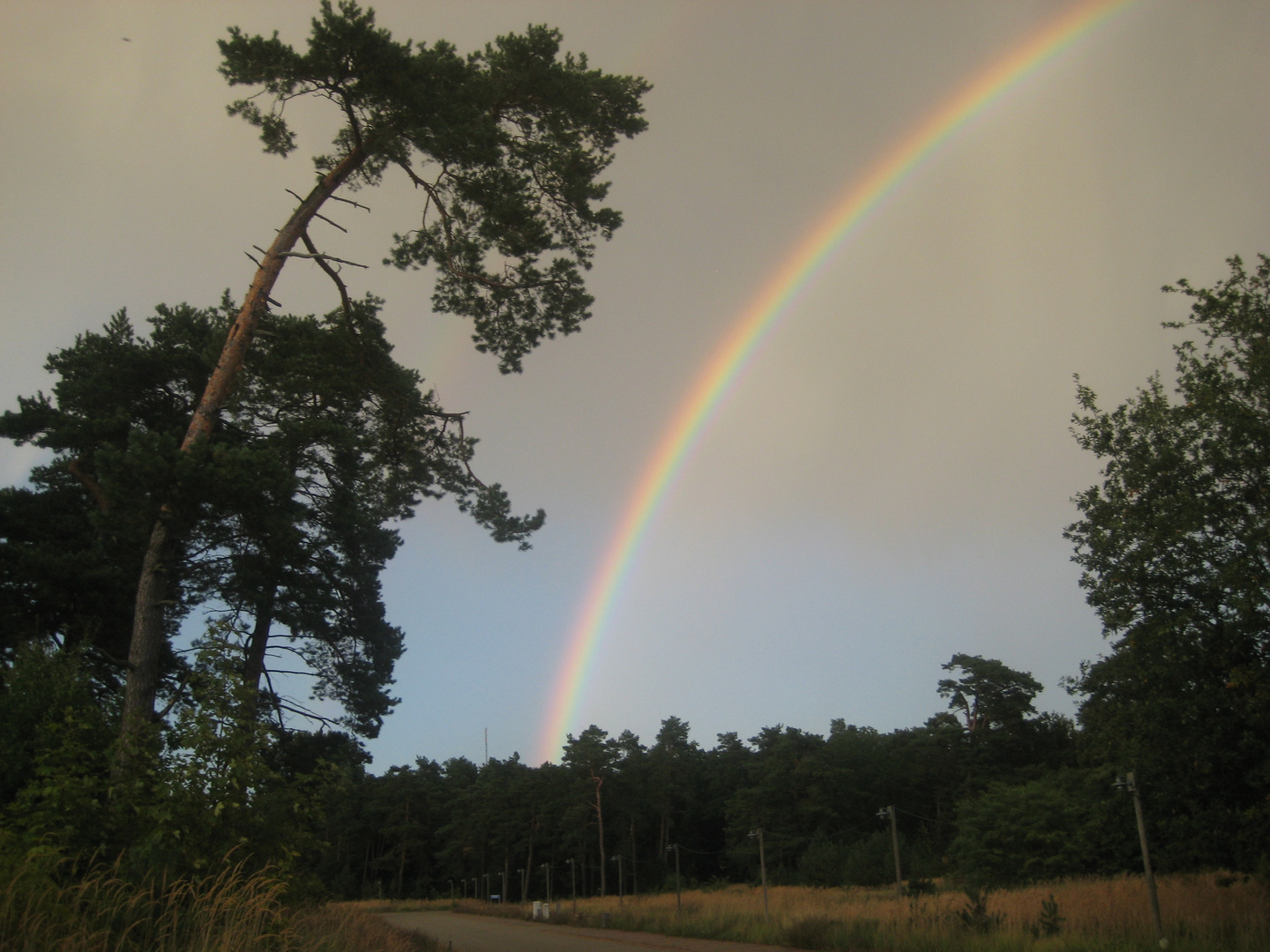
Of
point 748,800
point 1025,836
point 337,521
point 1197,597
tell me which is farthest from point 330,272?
point 748,800

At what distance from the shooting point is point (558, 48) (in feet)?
37.9

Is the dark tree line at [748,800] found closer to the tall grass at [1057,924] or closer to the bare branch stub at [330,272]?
the tall grass at [1057,924]

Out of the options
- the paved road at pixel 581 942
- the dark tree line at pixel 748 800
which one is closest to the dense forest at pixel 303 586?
the paved road at pixel 581 942

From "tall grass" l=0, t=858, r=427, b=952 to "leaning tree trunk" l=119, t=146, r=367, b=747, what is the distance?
3.38 meters

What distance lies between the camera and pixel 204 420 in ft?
34.0

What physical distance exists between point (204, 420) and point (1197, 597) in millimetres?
15476

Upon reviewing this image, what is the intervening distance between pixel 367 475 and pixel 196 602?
507cm

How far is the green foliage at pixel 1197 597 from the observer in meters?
12.9

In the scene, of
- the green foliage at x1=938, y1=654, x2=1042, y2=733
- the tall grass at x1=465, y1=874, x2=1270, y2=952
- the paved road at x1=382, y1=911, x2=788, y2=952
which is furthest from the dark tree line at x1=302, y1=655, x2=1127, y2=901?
the tall grass at x1=465, y1=874, x2=1270, y2=952

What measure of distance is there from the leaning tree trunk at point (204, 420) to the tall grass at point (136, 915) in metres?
3.38

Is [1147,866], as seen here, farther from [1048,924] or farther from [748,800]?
[748,800]

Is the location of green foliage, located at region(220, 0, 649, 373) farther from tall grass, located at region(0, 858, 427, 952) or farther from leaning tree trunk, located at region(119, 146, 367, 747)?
tall grass, located at region(0, 858, 427, 952)

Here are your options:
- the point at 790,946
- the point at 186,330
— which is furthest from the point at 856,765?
the point at 186,330

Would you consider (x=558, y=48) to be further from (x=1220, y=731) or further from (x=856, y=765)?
(x=856, y=765)
